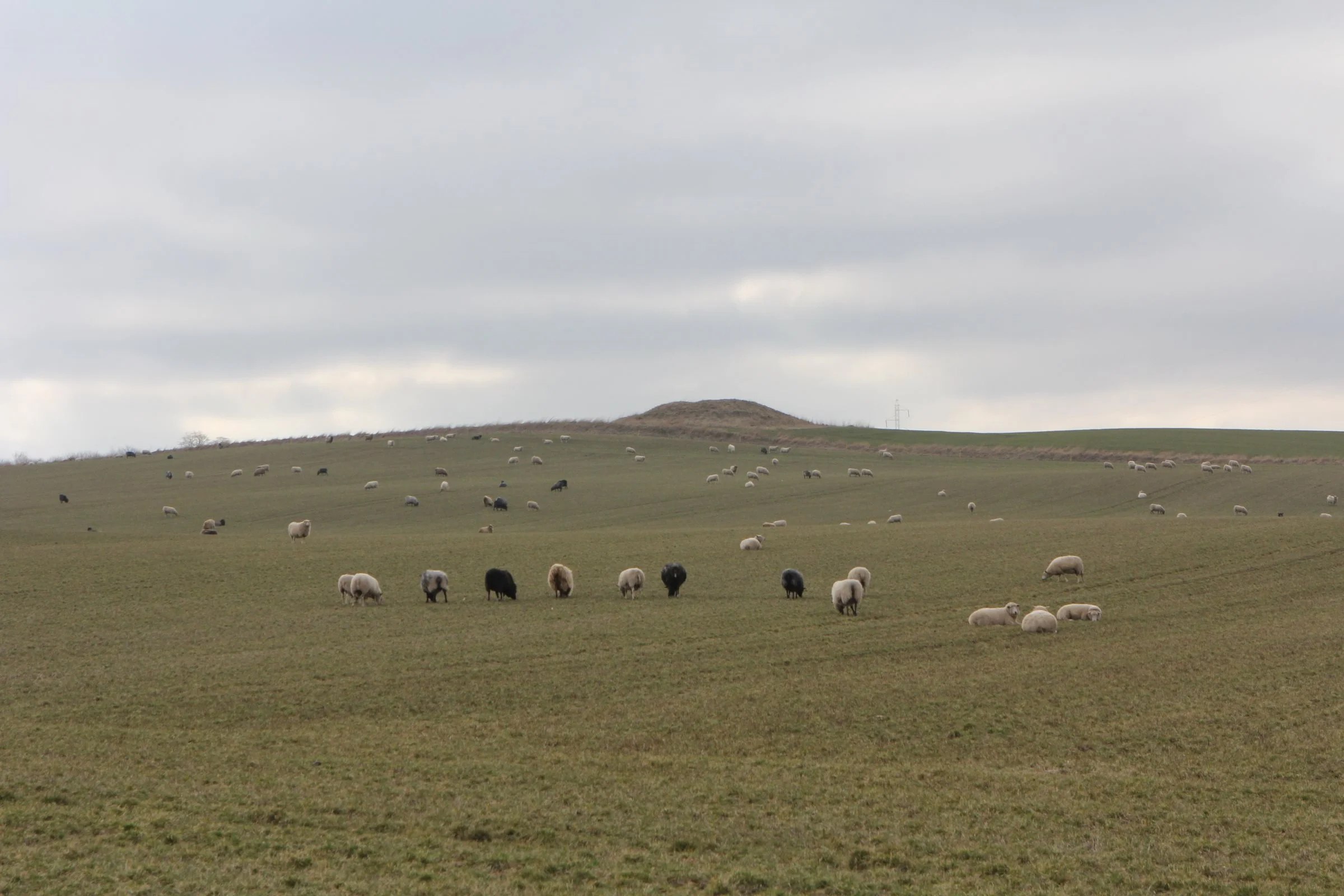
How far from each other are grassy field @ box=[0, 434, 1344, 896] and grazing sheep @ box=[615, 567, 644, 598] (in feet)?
3.13

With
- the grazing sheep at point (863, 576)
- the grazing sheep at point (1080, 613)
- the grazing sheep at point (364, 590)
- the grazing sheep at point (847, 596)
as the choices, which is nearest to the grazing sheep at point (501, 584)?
the grazing sheep at point (364, 590)

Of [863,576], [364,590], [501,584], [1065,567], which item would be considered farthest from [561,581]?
[1065,567]

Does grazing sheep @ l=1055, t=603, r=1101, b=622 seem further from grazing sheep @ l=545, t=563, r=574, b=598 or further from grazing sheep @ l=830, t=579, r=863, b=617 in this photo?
grazing sheep @ l=545, t=563, r=574, b=598

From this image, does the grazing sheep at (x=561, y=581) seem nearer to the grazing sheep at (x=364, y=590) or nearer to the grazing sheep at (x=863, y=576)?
the grazing sheep at (x=364, y=590)

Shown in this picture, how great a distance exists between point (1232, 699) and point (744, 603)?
490 inches

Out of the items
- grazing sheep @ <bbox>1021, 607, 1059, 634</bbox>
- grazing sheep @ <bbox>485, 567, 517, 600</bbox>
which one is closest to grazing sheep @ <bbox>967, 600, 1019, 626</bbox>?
grazing sheep @ <bbox>1021, 607, 1059, 634</bbox>

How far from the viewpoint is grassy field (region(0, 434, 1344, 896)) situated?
1070 centimetres

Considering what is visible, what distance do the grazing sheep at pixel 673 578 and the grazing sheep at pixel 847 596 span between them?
15.8ft

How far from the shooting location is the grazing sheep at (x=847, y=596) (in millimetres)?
26094

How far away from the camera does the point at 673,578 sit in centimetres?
2955

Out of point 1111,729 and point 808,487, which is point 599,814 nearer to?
point 1111,729

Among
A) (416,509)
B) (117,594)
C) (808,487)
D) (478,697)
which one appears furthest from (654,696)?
(808,487)

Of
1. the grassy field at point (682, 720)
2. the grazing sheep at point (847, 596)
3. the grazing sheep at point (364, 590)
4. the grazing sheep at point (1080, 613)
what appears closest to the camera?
the grassy field at point (682, 720)

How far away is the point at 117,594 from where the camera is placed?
2917cm
